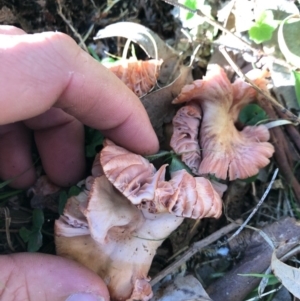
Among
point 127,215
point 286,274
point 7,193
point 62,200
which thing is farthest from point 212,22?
point 7,193

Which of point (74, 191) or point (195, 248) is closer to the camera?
point (74, 191)

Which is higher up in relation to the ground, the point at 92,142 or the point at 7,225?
the point at 92,142

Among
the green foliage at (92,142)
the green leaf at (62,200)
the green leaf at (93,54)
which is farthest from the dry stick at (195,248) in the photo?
the green leaf at (93,54)

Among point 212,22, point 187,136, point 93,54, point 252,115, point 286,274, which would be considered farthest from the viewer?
point 93,54

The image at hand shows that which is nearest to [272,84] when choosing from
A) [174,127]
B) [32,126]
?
[174,127]

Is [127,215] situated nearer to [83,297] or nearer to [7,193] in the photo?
[83,297]

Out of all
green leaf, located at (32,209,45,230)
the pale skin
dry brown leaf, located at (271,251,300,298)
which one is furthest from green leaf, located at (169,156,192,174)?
green leaf, located at (32,209,45,230)
